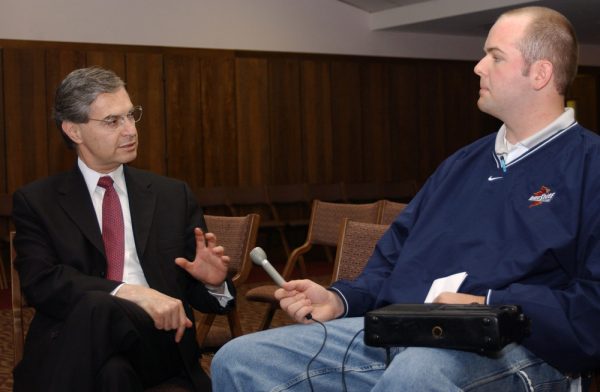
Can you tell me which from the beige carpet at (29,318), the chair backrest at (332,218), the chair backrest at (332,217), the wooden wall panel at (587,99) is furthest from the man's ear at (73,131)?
the wooden wall panel at (587,99)

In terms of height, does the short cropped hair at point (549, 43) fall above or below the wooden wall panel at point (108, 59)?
below

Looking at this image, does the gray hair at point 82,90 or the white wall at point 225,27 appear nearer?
the gray hair at point 82,90

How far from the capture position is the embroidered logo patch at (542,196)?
8.06 ft

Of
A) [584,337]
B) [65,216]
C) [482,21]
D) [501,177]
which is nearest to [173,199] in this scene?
[65,216]

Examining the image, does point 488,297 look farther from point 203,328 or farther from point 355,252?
point 203,328

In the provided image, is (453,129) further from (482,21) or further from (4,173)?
(4,173)

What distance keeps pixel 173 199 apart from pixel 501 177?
1246 millimetres

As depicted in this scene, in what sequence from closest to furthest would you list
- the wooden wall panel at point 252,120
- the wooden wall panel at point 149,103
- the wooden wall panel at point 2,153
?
the wooden wall panel at point 2,153
the wooden wall panel at point 149,103
the wooden wall panel at point 252,120

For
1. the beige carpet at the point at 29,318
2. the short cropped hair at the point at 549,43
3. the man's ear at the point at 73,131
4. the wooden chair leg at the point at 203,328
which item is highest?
the short cropped hair at the point at 549,43

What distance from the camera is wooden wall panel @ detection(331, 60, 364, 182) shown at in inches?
486

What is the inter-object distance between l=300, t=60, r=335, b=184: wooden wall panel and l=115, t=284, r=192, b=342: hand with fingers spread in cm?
935

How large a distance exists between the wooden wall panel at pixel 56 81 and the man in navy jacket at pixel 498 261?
808 cm

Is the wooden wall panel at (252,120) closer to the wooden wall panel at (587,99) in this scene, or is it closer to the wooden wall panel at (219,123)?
the wooden wall panel at (219,123)

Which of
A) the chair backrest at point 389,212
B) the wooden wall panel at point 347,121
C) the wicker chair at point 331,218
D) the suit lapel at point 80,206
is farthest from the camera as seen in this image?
the wooden wall panel at point 347,121
